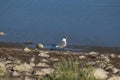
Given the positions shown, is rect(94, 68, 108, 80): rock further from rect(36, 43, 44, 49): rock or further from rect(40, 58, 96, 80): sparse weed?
rect(36, 43, 44, 49): rock

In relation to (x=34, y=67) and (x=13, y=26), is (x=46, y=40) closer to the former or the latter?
(x=13, y=26)

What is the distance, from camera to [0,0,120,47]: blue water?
76.5 ft

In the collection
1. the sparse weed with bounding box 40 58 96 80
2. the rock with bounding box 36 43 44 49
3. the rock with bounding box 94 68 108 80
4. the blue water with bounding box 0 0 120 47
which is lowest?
the rock with bounding box 94 68 108 80

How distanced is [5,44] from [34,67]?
971 cm

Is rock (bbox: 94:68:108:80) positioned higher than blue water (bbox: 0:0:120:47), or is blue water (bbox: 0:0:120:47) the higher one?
blue water (bbox: 0:0:120:47)

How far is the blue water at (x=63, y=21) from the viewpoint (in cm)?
2333

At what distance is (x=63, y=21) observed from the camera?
27.4m

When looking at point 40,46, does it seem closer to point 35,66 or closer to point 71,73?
point 35,66

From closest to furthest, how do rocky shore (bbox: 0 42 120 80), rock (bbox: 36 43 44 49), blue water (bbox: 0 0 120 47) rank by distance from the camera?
rocky shore (bbox: 0 42 120 80), rock (bbox: 36 43 44 49), blue water (bbox: 0 0 120 47)

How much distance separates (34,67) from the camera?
497 inches

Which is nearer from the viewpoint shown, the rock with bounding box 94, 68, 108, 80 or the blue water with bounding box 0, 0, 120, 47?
the rock with bounding box 94, 68, 108, 80

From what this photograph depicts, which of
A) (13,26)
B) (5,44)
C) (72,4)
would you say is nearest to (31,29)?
(13,26)

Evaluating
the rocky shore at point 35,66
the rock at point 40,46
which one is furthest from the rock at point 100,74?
the rock at point 40,46

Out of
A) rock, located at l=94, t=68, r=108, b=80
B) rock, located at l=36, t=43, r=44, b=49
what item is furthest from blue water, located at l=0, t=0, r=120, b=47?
rock, located at l=94, t=68, r=108, b=80
